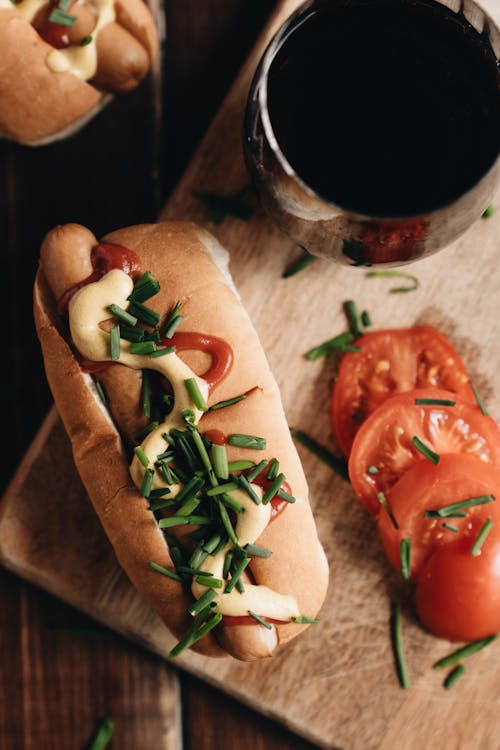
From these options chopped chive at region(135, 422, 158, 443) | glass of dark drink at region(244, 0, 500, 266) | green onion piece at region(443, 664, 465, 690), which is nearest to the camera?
glass of dark drink at region(244, 0, 500, 266)

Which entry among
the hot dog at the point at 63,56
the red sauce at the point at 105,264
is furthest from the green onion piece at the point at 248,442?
the hot dog at the point at 63,56

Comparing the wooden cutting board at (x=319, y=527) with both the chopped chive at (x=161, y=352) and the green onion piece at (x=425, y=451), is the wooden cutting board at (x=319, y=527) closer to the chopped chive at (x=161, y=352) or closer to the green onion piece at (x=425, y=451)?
the green onion piece at (x=425, y=451)

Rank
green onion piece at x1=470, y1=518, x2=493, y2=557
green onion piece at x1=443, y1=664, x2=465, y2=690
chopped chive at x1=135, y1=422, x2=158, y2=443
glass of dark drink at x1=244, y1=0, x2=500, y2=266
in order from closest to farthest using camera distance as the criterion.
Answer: glass of dark drink at x1=244, y1=0, x2=500, y2=266, chopped chive at x1=135, y1=422, x2=158, y2=443, green onion piece at x1=470, y1=518, x2=493, y2=557, green onion piece at x1=443, y1=664, x2=465, y2=690

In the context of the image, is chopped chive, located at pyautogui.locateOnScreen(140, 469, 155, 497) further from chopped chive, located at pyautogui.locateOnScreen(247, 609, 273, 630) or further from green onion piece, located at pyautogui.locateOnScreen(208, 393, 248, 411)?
chopped chive, located at pyautogui.locateOnScreen(247, 609, 273, 630)

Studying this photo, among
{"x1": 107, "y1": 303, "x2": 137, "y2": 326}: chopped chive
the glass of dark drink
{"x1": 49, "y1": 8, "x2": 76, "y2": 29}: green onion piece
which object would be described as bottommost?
{"x1": 107, "y1": 303, "x2": 137, "y2": 326}: chopped chive

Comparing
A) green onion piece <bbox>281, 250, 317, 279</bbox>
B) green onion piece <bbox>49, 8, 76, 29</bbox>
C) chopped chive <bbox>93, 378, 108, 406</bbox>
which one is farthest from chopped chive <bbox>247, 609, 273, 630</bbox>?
green onion piece <bbox>49, 8, 76, 29</bbox>

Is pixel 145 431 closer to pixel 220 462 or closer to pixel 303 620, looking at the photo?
pixel 220 462

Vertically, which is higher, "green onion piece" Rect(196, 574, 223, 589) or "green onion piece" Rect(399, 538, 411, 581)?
"green onion piece" Rect(399, 538, 411, 581)
